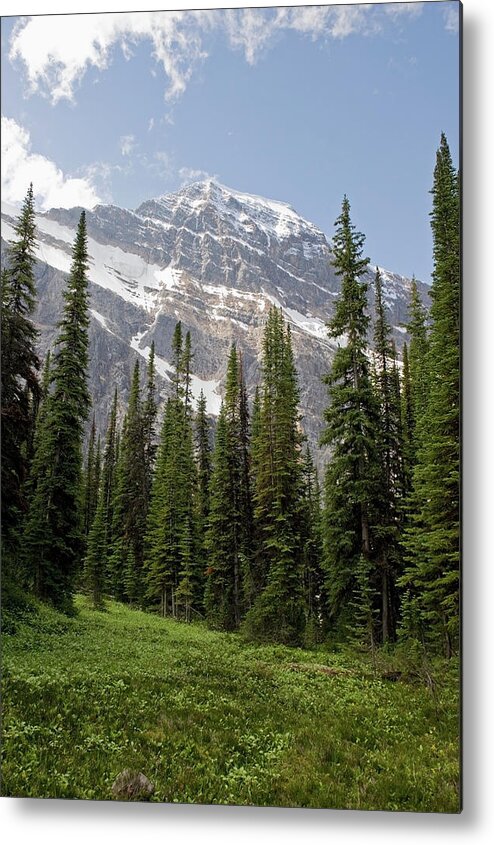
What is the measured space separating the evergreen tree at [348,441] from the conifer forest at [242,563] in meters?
0.03

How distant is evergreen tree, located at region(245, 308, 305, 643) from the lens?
928 cm

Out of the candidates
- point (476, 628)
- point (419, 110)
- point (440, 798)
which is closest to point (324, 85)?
point (419, 110)

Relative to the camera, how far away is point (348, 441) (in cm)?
915

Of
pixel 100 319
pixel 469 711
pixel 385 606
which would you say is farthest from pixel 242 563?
pixel 100 319

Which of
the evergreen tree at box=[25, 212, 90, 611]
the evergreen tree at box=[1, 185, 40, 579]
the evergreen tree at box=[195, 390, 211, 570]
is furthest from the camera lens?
the evergreen tree at box=[195, 390, 211, 570]

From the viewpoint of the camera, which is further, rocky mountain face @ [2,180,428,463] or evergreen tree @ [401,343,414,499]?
rocky mountain face @ [2,180,428,463]

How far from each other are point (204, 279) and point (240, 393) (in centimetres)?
202

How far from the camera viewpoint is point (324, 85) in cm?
836

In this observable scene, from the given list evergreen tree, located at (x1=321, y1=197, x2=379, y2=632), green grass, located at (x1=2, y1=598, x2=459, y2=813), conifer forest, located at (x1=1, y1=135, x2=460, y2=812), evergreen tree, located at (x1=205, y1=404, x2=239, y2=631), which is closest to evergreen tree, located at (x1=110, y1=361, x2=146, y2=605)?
conifer forest, located at (x1=1, y1=135, x2=460, y2=812)

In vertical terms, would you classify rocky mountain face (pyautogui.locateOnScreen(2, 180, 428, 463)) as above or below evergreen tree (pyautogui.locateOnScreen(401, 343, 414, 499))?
above

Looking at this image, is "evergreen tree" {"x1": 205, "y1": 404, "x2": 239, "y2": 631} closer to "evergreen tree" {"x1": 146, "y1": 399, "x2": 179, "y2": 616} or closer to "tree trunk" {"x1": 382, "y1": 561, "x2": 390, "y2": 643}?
"evergreen tree" {"x1": 146, "y1": 399, "x2": 179, "y2": 616}

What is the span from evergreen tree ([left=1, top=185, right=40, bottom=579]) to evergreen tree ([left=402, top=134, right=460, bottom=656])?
19.0 ft

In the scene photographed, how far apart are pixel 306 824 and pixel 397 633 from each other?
8.49 feet

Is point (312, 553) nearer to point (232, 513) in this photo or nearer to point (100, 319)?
point (232, 513)
